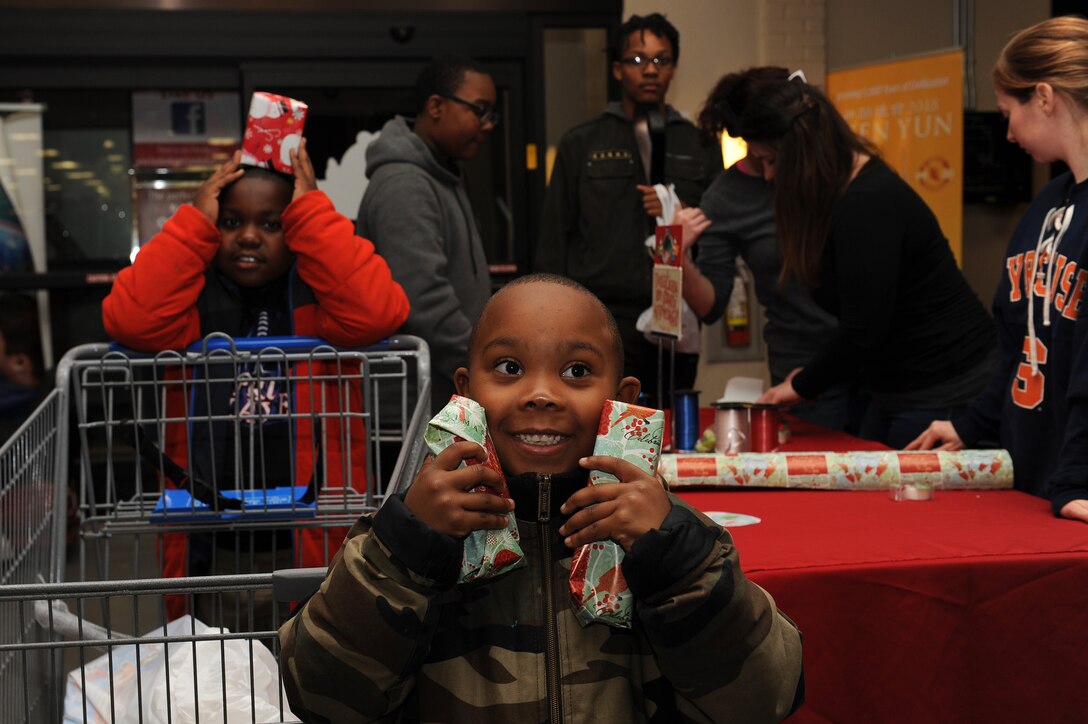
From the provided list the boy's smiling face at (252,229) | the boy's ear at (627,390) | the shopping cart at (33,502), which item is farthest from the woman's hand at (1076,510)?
the shopping cart at (33,502)

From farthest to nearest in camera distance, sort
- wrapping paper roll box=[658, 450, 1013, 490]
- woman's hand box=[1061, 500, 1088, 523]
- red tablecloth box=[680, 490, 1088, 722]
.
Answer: wrapping paper roll box=[658, 450, 1013, 490] < woman's hand box=[1061, 500, 1088, 523] < red tablecloth box=[680, 490, 1088, 722]

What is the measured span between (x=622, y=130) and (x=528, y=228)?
1346mm

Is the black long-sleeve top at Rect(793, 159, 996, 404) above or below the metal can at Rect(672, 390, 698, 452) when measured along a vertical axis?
above

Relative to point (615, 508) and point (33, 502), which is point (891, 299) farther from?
point (33, 502)

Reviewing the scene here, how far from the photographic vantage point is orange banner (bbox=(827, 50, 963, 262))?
635 centimetres

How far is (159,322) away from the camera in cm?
266

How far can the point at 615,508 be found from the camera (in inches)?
52.8

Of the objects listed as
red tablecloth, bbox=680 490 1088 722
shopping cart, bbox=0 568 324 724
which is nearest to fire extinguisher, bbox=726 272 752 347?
red tablecloth, bbox=680 490 1088 722

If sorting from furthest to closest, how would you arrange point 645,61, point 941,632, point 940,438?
point 645,61, point 940,438, point 941,632

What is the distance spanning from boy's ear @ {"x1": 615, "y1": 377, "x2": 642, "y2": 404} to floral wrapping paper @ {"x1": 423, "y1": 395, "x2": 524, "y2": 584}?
8.0 inches

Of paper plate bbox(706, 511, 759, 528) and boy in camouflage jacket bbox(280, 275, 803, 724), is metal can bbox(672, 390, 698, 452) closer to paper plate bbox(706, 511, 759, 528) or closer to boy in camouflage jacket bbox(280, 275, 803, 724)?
paper plate bbox(706, 511, 759, 528)

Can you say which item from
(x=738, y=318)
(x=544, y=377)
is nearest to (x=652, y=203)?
(x=544, y=377)

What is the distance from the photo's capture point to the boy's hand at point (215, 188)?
2.74 metres

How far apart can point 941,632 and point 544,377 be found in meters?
1.03
